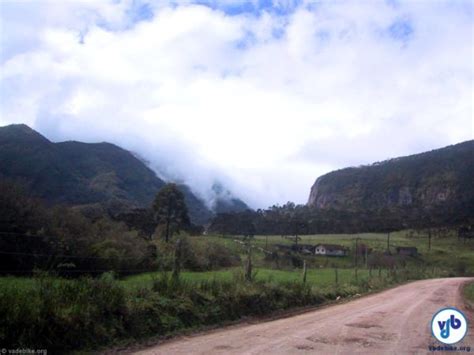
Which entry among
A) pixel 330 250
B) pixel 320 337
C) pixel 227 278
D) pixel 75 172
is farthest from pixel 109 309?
pixel 75 172

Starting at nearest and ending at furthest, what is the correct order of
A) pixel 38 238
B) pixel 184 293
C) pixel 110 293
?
1. pixel 110 293
2. pixel 184 293
3. pixel 38 238

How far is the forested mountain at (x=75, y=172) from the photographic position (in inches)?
2495

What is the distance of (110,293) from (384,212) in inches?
5581

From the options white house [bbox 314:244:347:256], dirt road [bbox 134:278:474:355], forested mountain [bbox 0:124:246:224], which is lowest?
white house [bbox 314:244:347:256]

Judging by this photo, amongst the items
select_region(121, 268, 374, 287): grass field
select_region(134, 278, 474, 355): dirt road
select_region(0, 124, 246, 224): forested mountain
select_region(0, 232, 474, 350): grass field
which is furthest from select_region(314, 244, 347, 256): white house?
select_region(134, 278, 474, 355): dirt road

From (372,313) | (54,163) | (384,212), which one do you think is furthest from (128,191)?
(372,313)

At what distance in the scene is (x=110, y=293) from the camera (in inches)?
419

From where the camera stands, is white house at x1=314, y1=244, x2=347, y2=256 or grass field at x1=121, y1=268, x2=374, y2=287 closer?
grass field at x1=121, y1=268, x2=374, y2=287

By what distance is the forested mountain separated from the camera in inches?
2495

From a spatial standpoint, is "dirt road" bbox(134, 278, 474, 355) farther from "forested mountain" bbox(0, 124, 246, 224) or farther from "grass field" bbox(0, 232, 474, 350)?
"forested mountain" bbox(0, 124, 246, 224)

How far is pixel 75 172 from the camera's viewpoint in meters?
92.8

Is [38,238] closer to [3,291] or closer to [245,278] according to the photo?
[245,278]

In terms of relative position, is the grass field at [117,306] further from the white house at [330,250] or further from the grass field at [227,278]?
the white house at [330,250]

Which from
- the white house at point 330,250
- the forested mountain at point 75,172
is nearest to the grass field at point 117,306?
the forested mountain at point 75,172
